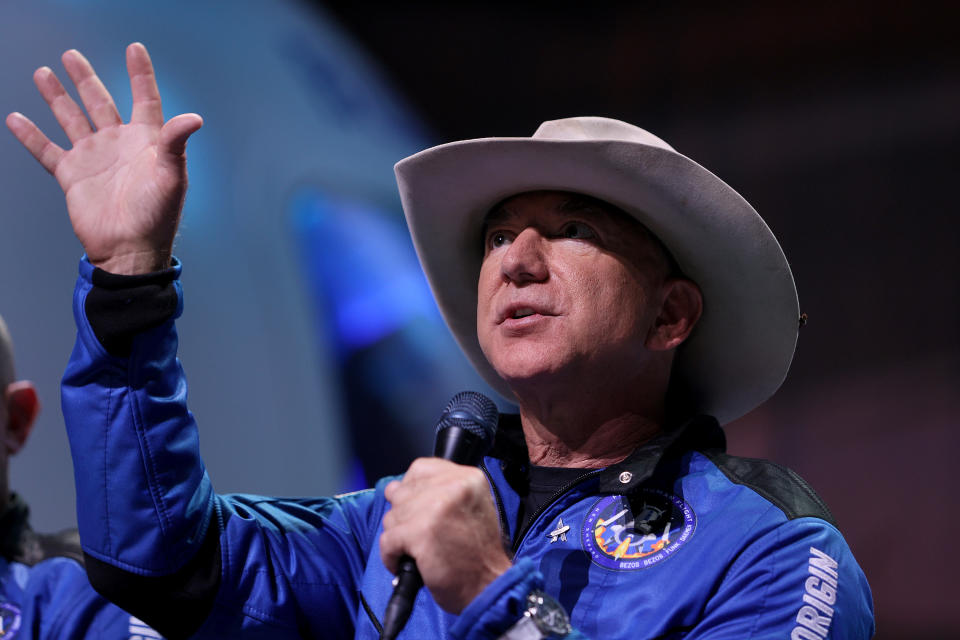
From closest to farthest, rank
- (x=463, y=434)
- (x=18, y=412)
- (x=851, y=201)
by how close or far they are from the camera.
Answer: (x=463, y=434)
(x=18, y=412)
(x=851, y=201)

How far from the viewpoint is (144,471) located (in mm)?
1362

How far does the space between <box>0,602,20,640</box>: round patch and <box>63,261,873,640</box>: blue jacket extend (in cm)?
60

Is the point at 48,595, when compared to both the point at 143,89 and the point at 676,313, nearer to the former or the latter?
the point at 143,89

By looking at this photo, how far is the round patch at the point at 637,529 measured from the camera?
4.40 ft

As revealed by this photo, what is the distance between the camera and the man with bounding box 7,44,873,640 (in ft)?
4.03

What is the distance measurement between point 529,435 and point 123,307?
0.74 meters

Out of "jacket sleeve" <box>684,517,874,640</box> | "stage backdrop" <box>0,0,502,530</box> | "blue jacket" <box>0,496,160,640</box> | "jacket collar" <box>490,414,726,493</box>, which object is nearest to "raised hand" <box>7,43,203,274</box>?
"jacket collar" <box>490,414,726,493</box>

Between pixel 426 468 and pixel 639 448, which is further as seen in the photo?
pixel 639 448

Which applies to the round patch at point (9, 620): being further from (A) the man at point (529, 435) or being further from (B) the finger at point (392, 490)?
(B) the finger at point (392, 490)

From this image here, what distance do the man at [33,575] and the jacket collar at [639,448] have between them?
2.50 ft

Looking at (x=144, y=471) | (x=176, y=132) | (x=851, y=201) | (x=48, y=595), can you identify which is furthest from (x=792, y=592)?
(x=851, y=201)

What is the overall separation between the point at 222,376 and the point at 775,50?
193 centimetres

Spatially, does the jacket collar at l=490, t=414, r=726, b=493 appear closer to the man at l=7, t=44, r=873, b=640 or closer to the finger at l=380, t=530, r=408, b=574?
the man at l=7, t=44, r=873, b=640

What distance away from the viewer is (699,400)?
6.07 ft
